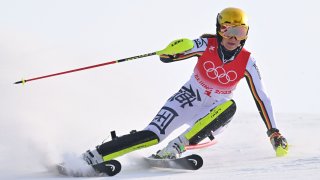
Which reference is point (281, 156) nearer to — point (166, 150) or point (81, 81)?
point (166, 150)

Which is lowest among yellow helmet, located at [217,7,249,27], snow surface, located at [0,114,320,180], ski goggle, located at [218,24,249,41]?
snow surface, located at [0,114,320,180]

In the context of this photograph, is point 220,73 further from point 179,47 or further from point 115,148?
point 115,148

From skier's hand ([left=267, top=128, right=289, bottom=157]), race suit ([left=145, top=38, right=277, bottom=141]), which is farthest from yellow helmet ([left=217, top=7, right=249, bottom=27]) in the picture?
skier's hand ([left=267, top=128, right=289, bottom=157])

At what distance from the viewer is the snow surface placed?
5.21 meters

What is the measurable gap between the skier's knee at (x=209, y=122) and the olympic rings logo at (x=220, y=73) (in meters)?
0.46

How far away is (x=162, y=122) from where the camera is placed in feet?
20.6

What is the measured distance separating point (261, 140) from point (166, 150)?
232cm

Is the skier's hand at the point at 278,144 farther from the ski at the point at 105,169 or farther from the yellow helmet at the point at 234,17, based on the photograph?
the ski at the point at 105,169

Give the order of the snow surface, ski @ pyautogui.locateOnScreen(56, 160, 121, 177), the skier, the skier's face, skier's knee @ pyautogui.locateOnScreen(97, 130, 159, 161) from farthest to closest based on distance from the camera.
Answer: the skier's face
the skier
skier's knee @ pyautogui.locateOnScreen(97, 130, 159, 161)
ski @ pyautogui.locateOnScreen(56, 160, 121, 177)
the snow surface

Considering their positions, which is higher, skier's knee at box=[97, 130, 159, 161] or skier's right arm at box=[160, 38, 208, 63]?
skier's right arm at box=[160, 38, 208, 63]

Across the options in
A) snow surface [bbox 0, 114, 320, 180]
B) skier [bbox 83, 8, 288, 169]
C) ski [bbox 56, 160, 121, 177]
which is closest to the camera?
snow surface [bbox 0, 114, 320, 180]

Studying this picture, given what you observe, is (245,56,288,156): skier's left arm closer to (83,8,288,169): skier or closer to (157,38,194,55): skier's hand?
(83,8,288,169): skier

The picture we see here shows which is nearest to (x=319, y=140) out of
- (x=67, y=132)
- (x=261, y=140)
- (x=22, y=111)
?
(x=261, y=140)

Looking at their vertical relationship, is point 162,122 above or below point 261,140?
above
